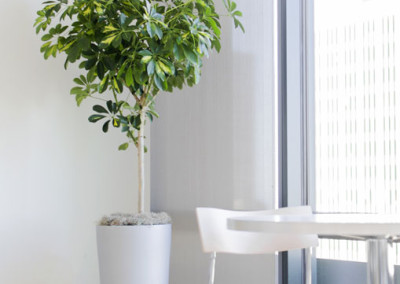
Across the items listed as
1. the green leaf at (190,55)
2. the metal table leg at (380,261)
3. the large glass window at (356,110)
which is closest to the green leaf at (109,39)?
the green leaf at (190,55)

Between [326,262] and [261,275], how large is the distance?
15.1 inches

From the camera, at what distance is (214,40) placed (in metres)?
3.27

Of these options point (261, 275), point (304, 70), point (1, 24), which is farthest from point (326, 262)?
point (1, 24)

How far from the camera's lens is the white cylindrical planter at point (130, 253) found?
10.00ft

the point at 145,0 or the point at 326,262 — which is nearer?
the point at 145,0

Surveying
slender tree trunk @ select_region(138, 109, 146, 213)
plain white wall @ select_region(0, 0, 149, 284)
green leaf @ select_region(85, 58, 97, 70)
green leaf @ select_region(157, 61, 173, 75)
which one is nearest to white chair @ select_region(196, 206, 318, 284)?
slender tree trunk @ select_region(138, 109, 146, 213)

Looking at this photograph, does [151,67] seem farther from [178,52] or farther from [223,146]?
[223,146]

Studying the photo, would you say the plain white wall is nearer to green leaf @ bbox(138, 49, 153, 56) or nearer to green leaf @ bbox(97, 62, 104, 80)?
green leaf @ bbox(97, 62, 104, 80)

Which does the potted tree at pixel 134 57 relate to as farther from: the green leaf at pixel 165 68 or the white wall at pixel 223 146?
the white wall at pixel 223 146

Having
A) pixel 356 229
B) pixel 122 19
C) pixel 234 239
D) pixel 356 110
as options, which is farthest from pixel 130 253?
pixel 356 229

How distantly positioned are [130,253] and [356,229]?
1.80 metres

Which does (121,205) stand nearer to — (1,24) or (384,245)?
(1,24)

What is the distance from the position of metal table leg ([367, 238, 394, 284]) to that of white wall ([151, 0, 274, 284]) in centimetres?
164

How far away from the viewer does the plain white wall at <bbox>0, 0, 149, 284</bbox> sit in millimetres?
3326
